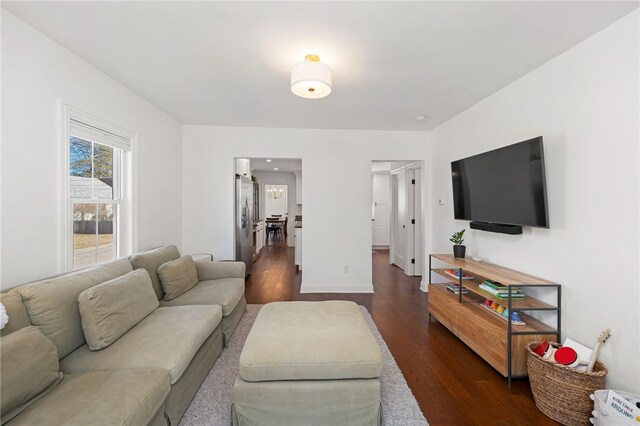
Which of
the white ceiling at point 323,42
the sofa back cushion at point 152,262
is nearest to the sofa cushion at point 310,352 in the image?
the sofa back cushion at point 152,262

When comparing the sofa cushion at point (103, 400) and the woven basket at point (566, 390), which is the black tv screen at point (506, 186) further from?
the sofa cushion at point (103, 400)

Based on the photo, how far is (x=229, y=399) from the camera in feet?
6.14

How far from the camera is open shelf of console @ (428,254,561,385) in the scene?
6.63ft

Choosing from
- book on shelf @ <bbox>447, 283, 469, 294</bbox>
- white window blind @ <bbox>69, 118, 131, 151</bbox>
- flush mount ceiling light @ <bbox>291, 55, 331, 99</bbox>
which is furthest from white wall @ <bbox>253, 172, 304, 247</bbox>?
flush mount ceiling light @ <bbox>291, 55, 331, 99</bbox>

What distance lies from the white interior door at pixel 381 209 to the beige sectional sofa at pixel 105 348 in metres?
6.65

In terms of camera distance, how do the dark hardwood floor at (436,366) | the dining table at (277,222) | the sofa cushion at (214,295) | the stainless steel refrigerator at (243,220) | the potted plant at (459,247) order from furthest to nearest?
the dining table at (277,222) < the stainless steel refrigerator at (243,220) < the potted plant at (459,247) < the sofa cushion at (214,295) < the dark hardwood floor at (436,366)

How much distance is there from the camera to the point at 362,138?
168 inches

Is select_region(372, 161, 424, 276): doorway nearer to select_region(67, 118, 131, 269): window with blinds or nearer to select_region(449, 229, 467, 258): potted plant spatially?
select_region(449, 229, 467, 258): potted plant

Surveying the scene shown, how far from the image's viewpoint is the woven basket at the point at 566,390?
1625 millimetres

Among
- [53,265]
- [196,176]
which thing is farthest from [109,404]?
[196,176]

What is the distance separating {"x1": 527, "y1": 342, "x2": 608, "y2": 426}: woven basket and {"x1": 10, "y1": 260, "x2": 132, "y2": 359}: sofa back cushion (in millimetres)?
2931

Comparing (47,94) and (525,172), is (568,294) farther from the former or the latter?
(47,94)

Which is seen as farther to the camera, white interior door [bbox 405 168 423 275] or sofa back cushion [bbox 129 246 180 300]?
white interior door [bbox 405 168 423 275]

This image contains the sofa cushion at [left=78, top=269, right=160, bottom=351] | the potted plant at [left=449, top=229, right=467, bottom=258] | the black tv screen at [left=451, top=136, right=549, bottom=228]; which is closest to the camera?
the sofa cushion at [left=78, top=269, right=160, bottom=351]
